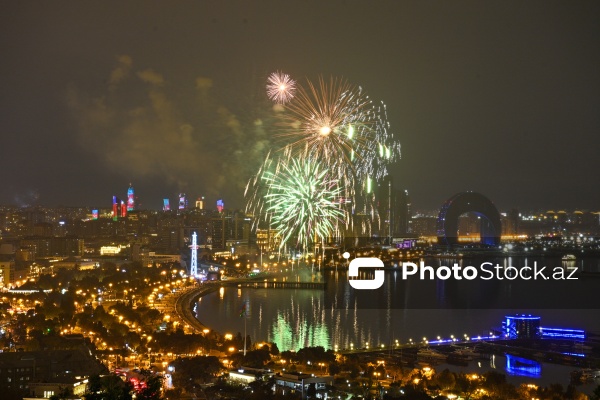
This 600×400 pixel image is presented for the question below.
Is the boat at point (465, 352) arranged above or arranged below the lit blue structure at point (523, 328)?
below

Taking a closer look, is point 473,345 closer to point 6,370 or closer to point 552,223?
point 6,370

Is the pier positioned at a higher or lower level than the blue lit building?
higher

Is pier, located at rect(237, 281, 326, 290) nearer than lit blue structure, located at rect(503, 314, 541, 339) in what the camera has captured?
No

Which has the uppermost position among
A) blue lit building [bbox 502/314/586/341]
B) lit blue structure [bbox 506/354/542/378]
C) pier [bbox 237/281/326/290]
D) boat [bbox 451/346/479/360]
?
pier [bbox 237/281/326/290]

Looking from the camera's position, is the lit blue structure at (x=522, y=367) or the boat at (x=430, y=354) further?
the boat at (x=430, y=354)

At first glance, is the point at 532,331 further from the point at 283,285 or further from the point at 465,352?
the point at 283,285

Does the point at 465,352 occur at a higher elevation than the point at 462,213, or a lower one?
lower

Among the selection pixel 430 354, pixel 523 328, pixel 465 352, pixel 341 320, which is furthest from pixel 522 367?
pixel 341 320

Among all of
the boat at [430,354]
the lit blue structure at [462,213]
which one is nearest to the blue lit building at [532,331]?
the boat at [430,354]

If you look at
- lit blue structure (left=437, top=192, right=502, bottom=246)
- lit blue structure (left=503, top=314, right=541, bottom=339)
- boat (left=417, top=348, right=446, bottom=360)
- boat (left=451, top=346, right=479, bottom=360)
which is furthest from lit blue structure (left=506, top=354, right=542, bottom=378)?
lit blue structure (left=437, top=192, right=502, bottom=246)

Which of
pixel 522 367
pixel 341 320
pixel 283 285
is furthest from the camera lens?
pixel 283 285

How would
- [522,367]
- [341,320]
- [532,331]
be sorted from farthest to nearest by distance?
[341,320] → [532,331] → [522,367]

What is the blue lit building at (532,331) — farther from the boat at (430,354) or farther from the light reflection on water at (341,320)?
the boat at (430,354)

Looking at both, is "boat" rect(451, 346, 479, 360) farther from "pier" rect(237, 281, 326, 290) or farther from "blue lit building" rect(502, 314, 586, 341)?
"pier" rect(237, 281, 326, 290)
